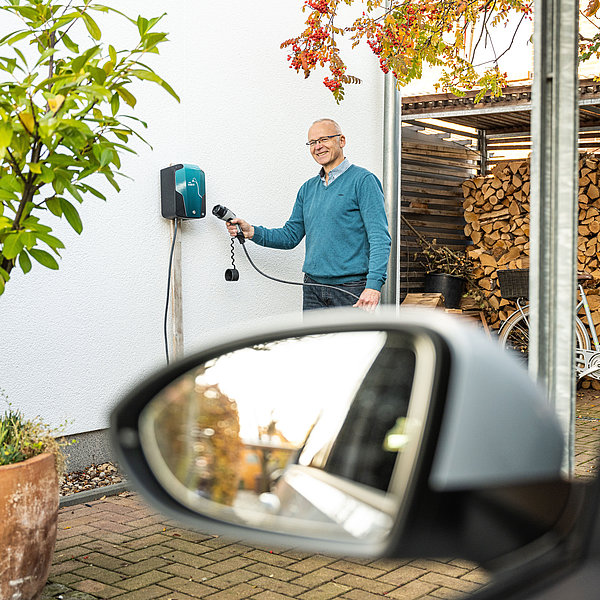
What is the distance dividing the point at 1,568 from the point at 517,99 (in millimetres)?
6897

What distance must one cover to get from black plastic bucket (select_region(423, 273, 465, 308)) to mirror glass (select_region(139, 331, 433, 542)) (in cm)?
859

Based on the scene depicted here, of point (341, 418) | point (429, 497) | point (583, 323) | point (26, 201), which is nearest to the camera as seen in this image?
point (429, 497)

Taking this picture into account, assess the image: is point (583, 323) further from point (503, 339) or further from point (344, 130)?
point (344, 130)

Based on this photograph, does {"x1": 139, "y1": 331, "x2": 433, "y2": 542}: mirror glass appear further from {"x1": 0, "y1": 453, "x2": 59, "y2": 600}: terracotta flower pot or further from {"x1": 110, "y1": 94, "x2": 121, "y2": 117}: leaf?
{"x1": 0, "y1": 453, "x2": 59, "y2": 600}: terracotta flower pot

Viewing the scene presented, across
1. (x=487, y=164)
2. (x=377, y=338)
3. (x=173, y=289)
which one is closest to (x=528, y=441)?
(x=377, y=338)

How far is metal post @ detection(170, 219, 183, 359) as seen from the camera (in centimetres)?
541

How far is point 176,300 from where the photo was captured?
17.8ft

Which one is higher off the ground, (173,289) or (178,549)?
(173,289)

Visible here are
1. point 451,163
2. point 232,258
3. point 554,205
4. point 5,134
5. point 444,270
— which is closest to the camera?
point 554,205

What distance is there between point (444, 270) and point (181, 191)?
5109 millimetres

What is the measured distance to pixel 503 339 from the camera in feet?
29.9

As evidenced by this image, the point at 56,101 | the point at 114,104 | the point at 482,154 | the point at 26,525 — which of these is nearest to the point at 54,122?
the point at 56,101

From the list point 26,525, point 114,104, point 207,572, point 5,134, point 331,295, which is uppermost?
point 114,104

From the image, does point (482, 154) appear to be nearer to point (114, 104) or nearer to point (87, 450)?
point (87, 450)
